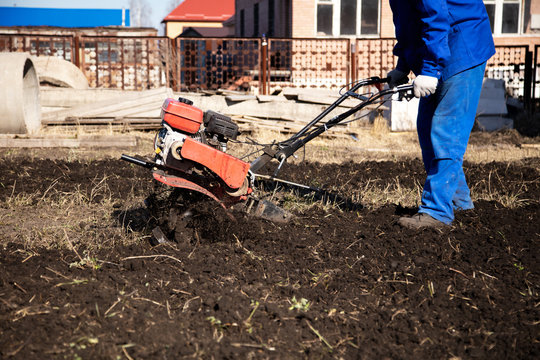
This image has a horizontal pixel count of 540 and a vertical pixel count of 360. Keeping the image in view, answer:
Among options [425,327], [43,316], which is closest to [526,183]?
[425,327]

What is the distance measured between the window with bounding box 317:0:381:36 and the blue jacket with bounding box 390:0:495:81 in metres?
14.3

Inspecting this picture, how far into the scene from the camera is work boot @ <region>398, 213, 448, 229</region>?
184 inches

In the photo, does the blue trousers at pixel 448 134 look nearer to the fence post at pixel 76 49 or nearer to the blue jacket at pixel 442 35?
the blue jacket at pixel 442 35

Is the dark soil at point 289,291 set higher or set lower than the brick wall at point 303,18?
lower

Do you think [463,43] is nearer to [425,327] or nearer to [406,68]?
[406,68]

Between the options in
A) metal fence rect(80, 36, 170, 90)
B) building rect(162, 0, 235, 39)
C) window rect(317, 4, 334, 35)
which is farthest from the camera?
building rect(162, 0, 235, 39)

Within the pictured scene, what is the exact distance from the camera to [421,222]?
4691 mm

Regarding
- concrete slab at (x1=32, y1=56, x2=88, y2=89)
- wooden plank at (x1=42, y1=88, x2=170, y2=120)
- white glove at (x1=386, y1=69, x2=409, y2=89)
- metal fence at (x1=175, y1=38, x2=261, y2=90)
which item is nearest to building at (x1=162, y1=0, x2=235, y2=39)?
metal fence at (x1=175, y1=38, x2=261, y2=90)

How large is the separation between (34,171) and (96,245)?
3102mm

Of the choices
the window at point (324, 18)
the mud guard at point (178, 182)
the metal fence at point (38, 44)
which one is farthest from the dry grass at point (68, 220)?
the window at point (324, 18)

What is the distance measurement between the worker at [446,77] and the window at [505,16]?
611 inches

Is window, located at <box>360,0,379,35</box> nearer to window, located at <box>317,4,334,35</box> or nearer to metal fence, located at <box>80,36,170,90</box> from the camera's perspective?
window, located at <box>317,4,334,35</box>

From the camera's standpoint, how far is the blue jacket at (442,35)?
14.1 feet

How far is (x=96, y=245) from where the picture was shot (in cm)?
437
